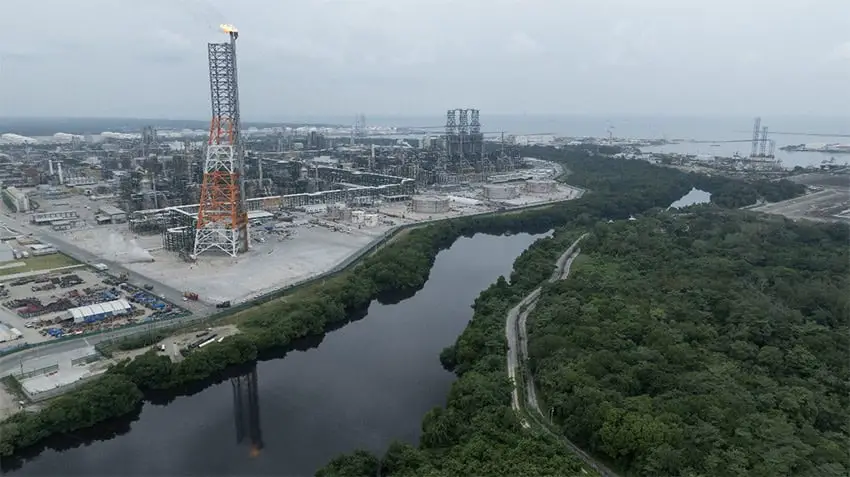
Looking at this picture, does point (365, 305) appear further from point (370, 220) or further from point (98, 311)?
point (370, 220)

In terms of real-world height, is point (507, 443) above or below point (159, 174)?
below

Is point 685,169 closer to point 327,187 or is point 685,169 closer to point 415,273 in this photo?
point 327,187

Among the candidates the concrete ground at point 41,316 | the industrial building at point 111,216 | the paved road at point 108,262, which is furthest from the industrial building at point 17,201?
the concrete ground at point 41,316

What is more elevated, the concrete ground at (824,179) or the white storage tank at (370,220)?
the concrete ground at (824,179)

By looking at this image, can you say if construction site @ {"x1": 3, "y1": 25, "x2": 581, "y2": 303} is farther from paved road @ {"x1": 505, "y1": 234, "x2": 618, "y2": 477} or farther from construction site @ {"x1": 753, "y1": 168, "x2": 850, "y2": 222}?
construction site @ {"x1": 753, "y1": 168, "x2": 850, "y2": 222}

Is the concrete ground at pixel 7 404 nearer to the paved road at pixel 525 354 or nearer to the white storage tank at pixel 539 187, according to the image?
the paved road at pixel 525 354

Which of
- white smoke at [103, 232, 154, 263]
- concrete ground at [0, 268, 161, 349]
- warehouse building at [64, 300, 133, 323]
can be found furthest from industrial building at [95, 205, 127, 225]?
warehouse building at [64, 300, 133, 323]

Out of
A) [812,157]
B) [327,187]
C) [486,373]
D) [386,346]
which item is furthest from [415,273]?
[812,157]
